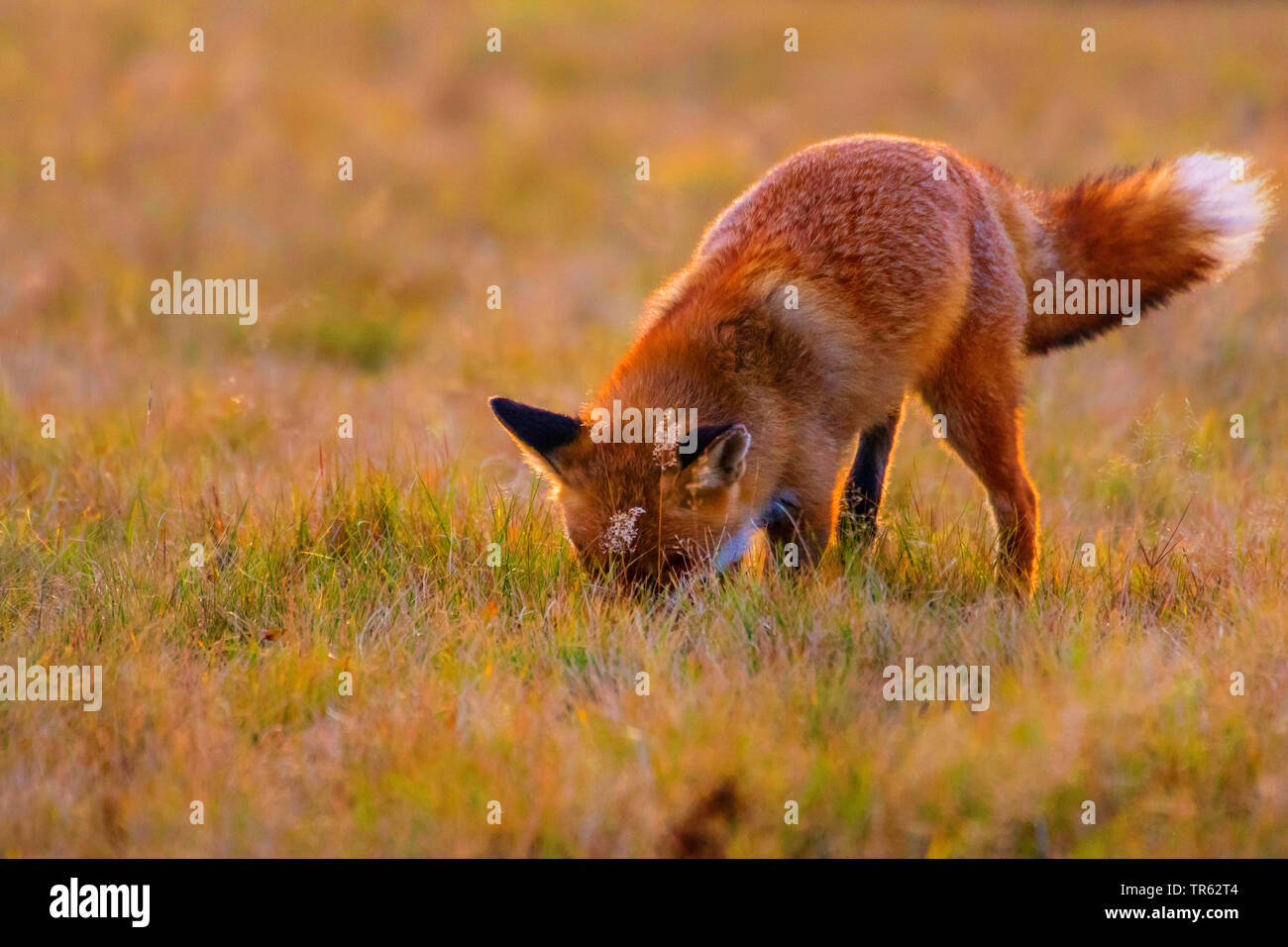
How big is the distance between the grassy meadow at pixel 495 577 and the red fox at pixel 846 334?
0.92ft

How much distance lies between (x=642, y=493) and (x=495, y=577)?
87 centimetres

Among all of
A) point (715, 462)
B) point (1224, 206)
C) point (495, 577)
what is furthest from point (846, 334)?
point (1224, 206)

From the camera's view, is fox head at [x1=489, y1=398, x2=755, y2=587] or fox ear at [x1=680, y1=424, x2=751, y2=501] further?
fox head at [x1=489, y1=398, x2=755, y2=587]

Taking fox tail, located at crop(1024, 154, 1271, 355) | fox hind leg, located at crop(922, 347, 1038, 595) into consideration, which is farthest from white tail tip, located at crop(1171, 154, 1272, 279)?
fox hind leg, located at crop(922, 347, 1038, 595)

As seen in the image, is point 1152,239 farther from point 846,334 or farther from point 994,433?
point 846,334

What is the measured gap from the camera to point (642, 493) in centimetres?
446

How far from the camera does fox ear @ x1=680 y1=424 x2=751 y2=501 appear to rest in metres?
4.29

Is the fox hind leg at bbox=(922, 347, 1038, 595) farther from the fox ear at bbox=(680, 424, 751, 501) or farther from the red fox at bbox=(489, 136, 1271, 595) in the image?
the fox ear at bbox=(680, 424, 751, 501)

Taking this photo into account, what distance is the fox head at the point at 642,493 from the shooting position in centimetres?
440

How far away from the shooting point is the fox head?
4398mm

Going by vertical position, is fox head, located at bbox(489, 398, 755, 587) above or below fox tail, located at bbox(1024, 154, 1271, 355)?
below

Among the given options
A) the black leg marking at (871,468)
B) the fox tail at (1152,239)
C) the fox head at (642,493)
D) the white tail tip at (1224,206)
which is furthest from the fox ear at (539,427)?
the white tail tip at (1224,206)

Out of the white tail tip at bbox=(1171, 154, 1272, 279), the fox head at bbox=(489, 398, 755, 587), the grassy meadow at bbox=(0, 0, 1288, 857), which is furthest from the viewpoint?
the white tail tip at bbox=(1171, 154, 1272, 279)

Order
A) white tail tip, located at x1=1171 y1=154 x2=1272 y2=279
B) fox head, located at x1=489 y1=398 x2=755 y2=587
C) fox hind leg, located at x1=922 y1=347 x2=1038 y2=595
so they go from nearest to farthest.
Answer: fox head, located at x1=489 y1=398 x2=755 y2=587 → fox hind leg, located at x1=922 y1=347 x2=1038 y2=595 → white tail tip, located at x1=1171 y1=154 x2=1272 y2=279
